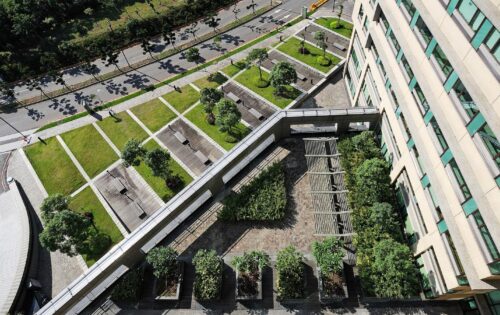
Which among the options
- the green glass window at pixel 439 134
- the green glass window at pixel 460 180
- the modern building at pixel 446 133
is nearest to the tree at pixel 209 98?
the modern building at pixel 446 133

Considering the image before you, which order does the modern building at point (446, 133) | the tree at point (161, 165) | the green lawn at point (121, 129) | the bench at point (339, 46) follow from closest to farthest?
the modern building at point (446, 133)
the tree at point (161, 165)
the green lawn at point (121, 129)
the bench at point (339, 46)

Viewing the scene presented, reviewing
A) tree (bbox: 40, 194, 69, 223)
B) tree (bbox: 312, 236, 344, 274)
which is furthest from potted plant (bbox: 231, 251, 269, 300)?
tree (bbox: 40, 194, 69, 223)

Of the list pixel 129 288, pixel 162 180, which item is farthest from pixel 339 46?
pixel 129 288

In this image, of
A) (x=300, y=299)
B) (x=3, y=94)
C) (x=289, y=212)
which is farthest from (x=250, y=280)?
(x=3, y=94)

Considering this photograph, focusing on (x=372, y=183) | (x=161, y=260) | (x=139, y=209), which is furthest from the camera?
(x=139, y=209)

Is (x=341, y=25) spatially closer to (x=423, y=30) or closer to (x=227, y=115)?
(x=227, y=115)

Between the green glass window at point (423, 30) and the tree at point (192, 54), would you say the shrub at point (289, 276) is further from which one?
the tree at point (192, 54)
